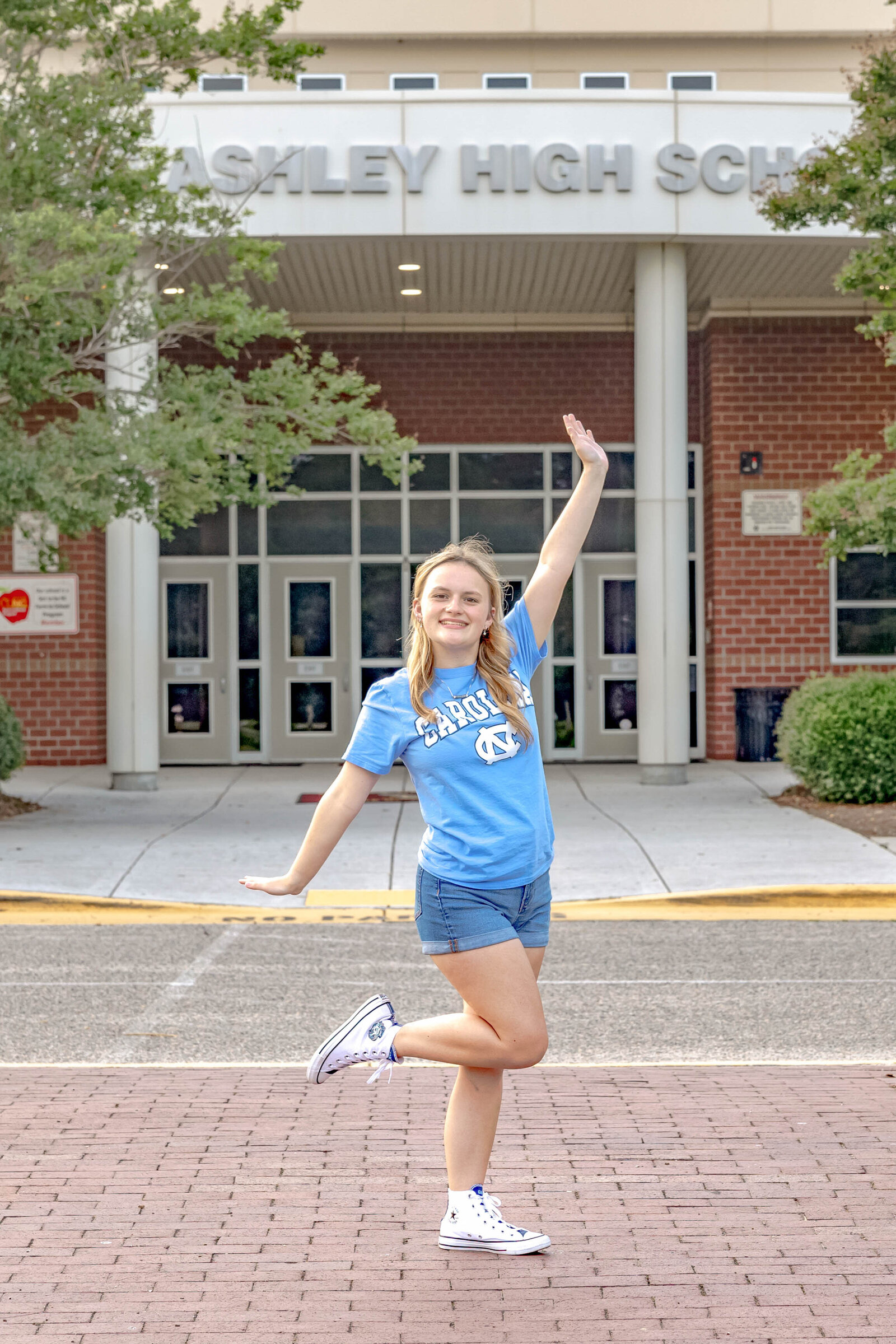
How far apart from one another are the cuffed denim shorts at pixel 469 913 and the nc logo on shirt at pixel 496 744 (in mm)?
318

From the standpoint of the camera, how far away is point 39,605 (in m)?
20.0

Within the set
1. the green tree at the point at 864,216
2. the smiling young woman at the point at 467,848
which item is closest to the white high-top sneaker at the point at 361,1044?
the smiling young woman at the point at 467,848

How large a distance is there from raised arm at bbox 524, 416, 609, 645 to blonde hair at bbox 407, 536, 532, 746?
139 mm

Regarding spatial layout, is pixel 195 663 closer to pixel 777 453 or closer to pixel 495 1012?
pixel 777 453

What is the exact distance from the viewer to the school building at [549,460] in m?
18.9

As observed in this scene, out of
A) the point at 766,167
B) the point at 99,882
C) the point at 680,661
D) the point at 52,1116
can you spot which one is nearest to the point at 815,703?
the point at 680,661

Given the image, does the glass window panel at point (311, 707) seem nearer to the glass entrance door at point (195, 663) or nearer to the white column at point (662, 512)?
the glass entrance door at point (195, 663)

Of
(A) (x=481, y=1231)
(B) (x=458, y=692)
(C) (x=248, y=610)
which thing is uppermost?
(C) (x=248, y=610)

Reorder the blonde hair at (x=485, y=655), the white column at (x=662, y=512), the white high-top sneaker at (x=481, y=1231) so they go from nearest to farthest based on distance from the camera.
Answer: the blonde hair at (x=485, y=655) → the white high-top sneaker at (x=481, y=1231) → the white column at (x=662, y=512)

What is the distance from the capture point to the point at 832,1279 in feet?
12.9

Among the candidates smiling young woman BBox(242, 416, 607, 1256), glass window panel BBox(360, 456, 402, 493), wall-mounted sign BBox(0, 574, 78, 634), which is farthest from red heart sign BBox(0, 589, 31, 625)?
smiling young woman BBox(242, 416, 607, 1256)

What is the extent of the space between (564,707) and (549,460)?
10.7 ft

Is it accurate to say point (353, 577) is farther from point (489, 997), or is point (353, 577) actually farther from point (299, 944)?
point (489, 997)

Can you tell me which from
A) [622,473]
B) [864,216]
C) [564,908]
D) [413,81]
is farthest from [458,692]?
[413,81]
